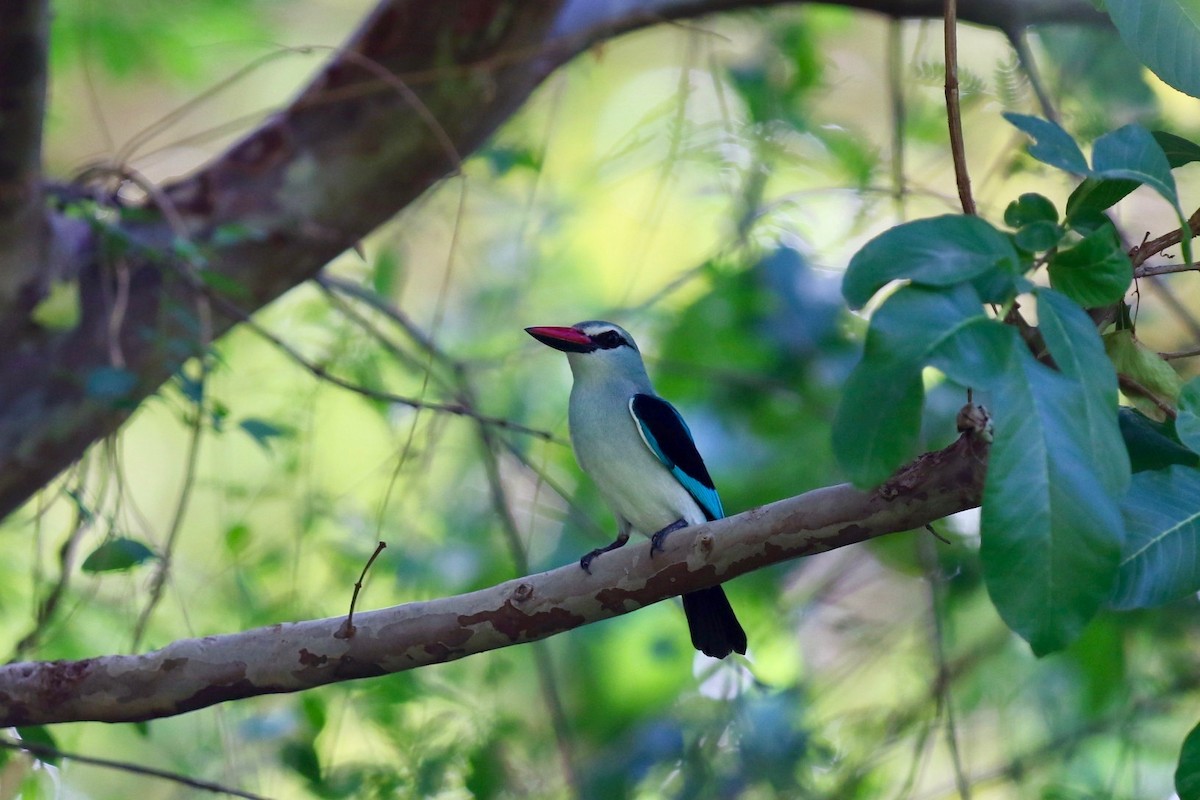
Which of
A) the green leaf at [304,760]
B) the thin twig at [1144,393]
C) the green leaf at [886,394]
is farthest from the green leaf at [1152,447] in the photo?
the green leaf at [304,760]

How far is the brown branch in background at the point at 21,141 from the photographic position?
262cm

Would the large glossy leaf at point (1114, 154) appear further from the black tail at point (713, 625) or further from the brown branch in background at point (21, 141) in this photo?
the brown branch in background at point (21, 141)

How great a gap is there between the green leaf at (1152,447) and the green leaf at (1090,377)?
1.22ft

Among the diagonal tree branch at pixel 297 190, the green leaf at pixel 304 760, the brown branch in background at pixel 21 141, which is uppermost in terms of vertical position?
the brown branch in background at pixel 21 141

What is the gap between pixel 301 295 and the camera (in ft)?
17.7

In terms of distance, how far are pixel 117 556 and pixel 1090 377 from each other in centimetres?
180

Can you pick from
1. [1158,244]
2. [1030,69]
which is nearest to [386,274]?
[1030,69]

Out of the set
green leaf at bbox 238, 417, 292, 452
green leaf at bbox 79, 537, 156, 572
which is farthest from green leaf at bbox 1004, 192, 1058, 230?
green leaf at bbox 238, 417, 292, 452

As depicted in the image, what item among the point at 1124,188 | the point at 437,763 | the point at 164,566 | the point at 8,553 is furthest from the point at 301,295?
the point at 1124,188

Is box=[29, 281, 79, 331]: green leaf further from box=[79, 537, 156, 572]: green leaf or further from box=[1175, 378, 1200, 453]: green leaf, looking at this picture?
box=[1175, 378, 1200, 453]: green leaf

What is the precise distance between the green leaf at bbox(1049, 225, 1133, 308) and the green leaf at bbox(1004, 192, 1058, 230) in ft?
0.15

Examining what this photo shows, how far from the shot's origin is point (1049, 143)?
55.3 inches

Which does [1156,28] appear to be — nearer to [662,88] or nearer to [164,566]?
[164,566]

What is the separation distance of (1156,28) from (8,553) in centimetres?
394
